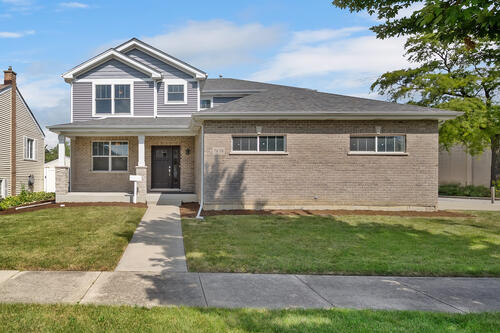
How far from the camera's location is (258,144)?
42.3 feet

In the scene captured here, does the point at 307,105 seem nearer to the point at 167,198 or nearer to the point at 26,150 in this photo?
the point at 167,198

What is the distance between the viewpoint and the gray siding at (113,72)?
17141 mm

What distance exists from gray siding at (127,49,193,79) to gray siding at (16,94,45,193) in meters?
8.33

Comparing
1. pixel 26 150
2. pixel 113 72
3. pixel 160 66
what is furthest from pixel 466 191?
pixel 26 150

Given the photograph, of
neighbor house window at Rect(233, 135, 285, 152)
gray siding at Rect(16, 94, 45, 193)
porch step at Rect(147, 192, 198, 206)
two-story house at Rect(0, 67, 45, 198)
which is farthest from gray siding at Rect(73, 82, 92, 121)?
neighbor house window at Rect(233, 135, 285, 152)

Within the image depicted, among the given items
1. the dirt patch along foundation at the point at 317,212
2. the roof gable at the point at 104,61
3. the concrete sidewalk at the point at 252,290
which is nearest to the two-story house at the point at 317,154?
the dirt patch along foundation at the point at 317,212

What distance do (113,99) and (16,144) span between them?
7.32m

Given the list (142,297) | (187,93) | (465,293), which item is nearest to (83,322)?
(142,297)

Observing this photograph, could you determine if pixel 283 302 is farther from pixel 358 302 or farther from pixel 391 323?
pixel 391 323

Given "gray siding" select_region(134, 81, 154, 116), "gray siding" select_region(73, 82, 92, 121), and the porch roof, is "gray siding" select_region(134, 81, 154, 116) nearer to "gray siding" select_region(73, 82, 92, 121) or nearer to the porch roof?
the porch roof

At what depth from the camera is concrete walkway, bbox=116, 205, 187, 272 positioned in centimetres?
594

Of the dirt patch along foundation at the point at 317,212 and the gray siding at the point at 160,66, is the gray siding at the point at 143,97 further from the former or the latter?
the dirt patch along foundation at the point at 317,212

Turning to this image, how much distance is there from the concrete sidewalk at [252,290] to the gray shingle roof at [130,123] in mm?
9913

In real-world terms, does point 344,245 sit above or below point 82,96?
below
